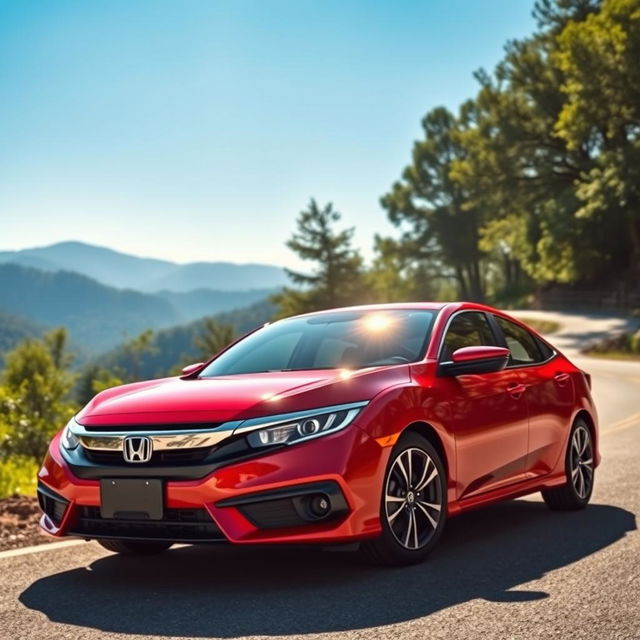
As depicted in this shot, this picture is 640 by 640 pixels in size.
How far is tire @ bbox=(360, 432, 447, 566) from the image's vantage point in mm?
5559

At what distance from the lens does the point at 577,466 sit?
26.2 feet

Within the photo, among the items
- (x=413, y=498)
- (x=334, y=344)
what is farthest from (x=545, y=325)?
(x=413, y=498)

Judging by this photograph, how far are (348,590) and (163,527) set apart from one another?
967mm

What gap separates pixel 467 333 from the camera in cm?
708

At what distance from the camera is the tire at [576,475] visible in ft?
25.7

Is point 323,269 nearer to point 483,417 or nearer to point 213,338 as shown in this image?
point 213,338

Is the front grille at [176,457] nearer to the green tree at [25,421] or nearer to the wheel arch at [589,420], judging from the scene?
the wheel arch at [589,420]

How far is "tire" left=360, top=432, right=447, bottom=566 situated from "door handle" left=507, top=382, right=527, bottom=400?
1152mm

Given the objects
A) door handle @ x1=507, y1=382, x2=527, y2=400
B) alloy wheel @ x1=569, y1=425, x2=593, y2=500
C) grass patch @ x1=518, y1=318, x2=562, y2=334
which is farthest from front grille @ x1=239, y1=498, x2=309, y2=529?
grass patch @ x1=518, y1=318, x2=562, y2=334

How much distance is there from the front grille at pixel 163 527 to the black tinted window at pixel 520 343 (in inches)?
114

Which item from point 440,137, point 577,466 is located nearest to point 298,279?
point 440,137

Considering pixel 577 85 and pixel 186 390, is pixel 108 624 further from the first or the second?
pixel 577 85

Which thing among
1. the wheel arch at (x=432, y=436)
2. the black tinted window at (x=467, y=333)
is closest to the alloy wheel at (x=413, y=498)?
the wheel arch at (x=432, y=436)

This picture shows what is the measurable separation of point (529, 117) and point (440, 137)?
38.2 metres
